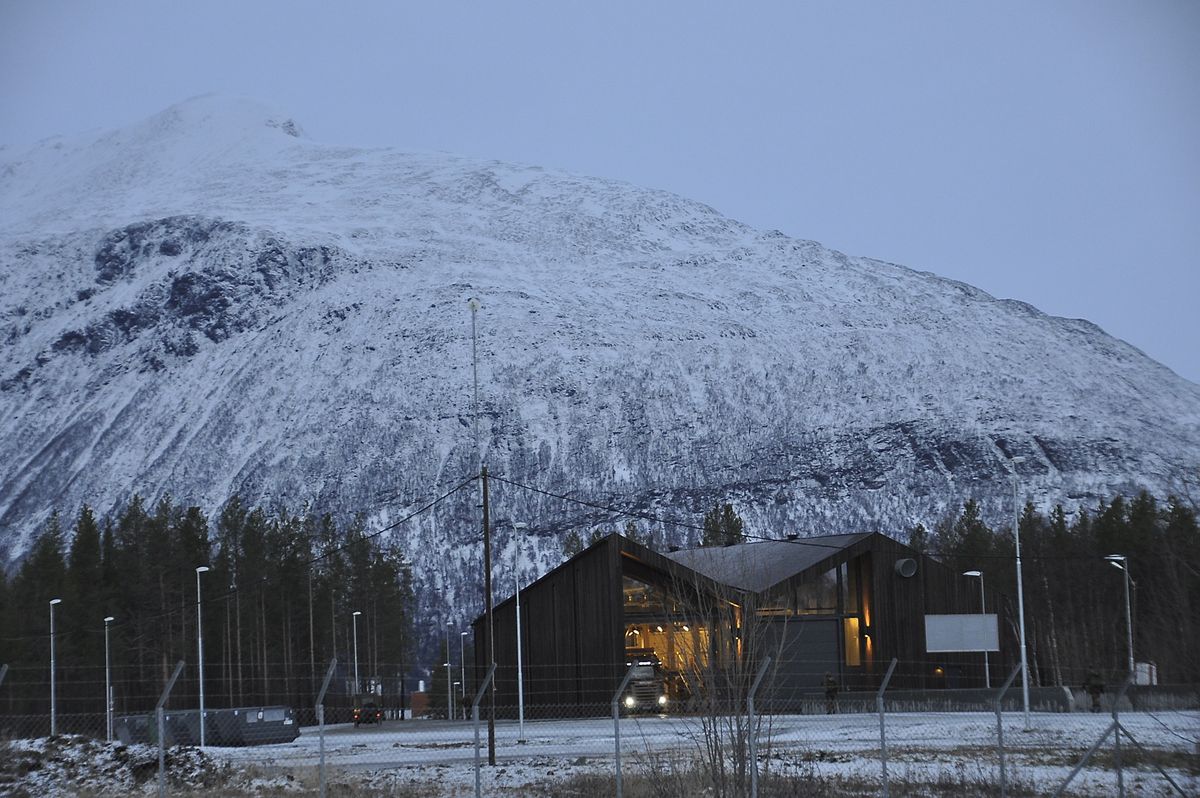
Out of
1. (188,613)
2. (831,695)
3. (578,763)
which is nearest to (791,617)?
(831,695)

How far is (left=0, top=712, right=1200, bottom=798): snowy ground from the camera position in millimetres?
24125

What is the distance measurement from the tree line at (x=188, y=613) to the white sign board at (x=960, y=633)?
98.7ft

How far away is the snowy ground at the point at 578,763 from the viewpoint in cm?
2412

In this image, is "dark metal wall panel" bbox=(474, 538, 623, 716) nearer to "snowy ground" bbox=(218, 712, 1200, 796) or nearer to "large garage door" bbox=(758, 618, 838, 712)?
"large garage door" bbox=(758, 618, 838, 712)

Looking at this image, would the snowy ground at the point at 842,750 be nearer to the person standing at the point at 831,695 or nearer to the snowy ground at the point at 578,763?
the snowy ground at the point at 578,763

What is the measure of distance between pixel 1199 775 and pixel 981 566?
79.8m

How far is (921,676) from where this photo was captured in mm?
59344

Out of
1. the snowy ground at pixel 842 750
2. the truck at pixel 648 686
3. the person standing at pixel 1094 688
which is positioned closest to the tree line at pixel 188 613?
the truck at pixel 648 686

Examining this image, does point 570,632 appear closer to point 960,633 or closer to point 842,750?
point 960,633

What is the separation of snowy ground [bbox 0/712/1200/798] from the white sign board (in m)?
20.2

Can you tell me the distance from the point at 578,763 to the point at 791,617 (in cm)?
3194

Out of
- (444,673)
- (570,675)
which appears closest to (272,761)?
(570,675)

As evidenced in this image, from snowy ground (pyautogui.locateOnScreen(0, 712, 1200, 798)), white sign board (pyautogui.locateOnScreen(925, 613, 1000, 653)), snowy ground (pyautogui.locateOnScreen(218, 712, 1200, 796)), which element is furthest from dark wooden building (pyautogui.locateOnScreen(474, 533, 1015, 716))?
snowy ground (pyautogui.locateOnScreen(0, 712, 1200, 798))

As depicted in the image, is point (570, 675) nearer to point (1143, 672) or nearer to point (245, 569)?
point (1143, 672)
